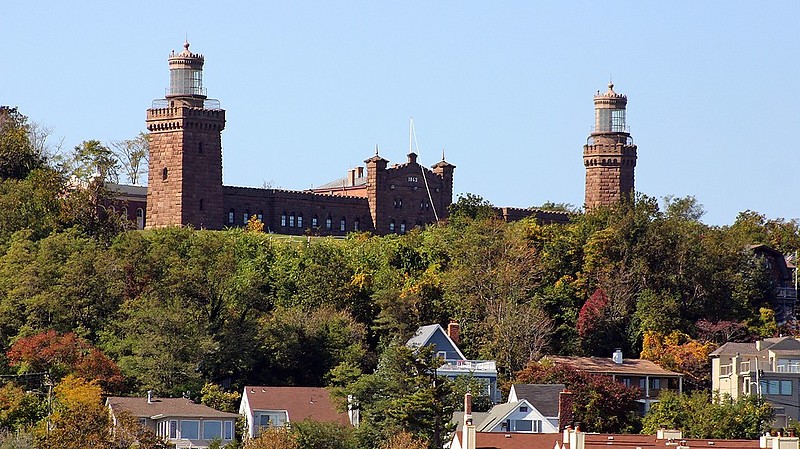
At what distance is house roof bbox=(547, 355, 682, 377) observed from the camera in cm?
9475

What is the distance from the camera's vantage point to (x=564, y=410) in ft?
279

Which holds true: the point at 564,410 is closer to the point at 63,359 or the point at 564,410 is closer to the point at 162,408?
the point at 162,408

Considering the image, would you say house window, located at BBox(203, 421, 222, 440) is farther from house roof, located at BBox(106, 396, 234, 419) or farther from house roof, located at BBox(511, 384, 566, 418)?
house roof, located at BBox(511, 384, 566, 418)

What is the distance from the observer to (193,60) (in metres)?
127

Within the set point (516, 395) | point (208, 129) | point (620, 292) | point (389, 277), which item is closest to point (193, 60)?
point (208, 129)

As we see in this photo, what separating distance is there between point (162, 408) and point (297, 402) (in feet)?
20.6

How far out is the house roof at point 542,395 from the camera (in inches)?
3393

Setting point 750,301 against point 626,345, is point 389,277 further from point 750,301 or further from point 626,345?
point 750,301

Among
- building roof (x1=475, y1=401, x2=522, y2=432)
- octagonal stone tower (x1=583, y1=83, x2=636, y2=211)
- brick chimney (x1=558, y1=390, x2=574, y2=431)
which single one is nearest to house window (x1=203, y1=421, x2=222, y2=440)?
building roof (x1=475, y1=401, x2=522, y2=432)

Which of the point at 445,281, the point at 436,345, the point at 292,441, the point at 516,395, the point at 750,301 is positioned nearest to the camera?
the point at 292,441

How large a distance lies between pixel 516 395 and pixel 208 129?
43619 millimetres

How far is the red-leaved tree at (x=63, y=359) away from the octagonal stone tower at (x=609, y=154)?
56.7m

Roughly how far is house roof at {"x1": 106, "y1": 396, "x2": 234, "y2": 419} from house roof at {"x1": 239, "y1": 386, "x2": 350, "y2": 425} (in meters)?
1.85

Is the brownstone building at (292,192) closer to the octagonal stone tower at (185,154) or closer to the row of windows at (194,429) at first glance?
the octagonal stone tower at (185,154)
